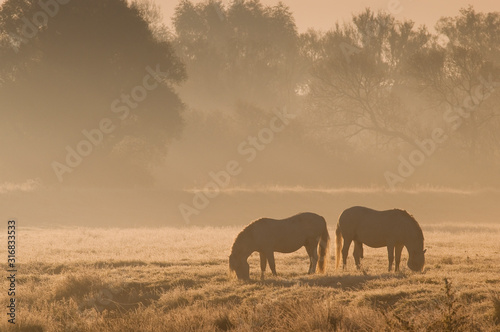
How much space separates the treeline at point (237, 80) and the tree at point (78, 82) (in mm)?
82

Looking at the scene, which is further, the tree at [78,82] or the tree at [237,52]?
the tree at [237,52]

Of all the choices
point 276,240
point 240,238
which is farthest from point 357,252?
point 240,238

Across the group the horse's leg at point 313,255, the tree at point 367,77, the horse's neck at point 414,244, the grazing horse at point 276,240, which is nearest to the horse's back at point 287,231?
the grazing horse at point 276,240

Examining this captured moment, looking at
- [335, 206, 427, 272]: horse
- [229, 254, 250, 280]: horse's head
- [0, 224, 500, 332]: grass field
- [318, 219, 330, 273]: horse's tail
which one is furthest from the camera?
[318, 219, 330, 273]: horse's tail

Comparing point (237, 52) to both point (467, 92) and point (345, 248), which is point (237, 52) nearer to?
point (467, 92)

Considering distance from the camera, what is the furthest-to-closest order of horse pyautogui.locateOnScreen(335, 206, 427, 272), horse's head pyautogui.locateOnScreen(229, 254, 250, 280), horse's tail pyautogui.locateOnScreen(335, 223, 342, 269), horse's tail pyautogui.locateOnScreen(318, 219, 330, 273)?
horse's tail pyautogui.locateOnScreen(335, 223, 342, 269) < horse's tail pyautogui.locateOnScreen(318, 219, 330, 273) < horse pyautogui.locateOnScreen(335, 206, 427, 272) < horse's head pyautogui.locateOnScreen(229, 254, 250, 280)

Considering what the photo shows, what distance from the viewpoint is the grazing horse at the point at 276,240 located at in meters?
18.5

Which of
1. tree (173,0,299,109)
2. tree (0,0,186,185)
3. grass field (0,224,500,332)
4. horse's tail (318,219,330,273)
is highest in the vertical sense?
tree (173,0,299,109)

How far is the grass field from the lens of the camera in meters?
13.8

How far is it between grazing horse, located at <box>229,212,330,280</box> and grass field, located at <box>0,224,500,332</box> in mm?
526

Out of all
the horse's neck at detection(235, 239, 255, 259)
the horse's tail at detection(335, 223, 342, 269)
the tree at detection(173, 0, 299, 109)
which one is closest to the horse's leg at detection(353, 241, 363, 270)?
the horse's tail at detection(335, 223, 342, 269)

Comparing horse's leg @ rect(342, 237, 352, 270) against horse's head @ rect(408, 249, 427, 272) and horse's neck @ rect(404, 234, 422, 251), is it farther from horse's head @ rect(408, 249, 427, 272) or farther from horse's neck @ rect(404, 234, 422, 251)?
horse's head @ rect(408, 249, 427, 272)

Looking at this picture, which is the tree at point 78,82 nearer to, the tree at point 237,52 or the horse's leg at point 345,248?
the tree at point 237,52

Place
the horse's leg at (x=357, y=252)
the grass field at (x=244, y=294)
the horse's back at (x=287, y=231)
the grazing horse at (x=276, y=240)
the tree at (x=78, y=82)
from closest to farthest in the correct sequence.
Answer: the grass field at (x=244, y=294)
the grazing horse at (x=276, y=240)
the horse's back at (x=287, y=231)
the horse's leg at (x=357, y=252)
the tree at (x=78, y=82)
